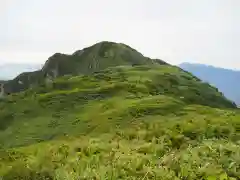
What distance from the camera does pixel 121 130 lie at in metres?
44.1

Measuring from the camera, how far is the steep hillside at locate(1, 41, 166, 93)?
172500mm

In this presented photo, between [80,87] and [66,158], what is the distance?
84197 millimetres

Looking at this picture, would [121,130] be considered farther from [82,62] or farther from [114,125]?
Answer: [82,62]

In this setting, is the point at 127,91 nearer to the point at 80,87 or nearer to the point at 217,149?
the point at 80,87

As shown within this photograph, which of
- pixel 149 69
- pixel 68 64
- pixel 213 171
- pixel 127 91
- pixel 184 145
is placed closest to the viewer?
pixel 213 171

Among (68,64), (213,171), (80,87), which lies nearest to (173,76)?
(80,87)

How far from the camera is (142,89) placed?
101 metres

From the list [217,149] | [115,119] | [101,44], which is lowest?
[115,119]

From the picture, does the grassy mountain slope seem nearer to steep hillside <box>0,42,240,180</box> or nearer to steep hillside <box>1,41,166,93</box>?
steep hillside <box>0,42,240,180</box>

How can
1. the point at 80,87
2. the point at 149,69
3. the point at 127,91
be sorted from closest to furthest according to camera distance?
the point at 127,91, the point at 80,87, the point at 149,69

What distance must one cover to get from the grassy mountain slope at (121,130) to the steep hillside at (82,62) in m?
37.6

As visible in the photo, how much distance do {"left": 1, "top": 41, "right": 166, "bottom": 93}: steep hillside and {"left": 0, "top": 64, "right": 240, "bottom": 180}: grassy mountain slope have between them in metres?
37.6

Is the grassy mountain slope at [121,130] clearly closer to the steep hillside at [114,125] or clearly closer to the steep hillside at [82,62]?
the steep hillside at [114,125]

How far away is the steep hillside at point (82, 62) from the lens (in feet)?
566
